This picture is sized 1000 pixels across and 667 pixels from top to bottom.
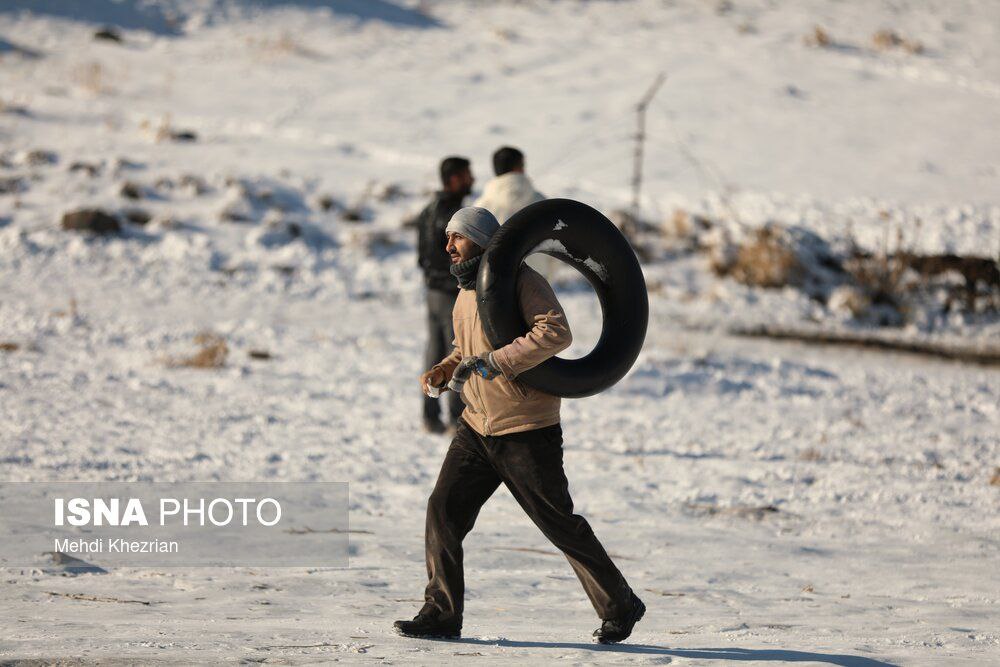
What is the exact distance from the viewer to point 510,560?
5.59 meters

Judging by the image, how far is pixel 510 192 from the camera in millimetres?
7215

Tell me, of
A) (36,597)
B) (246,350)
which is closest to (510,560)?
(36,597)

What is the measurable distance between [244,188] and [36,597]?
429 inches

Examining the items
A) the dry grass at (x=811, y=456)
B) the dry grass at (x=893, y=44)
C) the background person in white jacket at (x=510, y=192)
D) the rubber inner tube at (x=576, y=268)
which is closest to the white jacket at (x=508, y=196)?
the background person in white jacket at (x=510, y=192)

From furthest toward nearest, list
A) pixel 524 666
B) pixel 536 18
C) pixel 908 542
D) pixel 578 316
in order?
pixel 536 18 < pixel 578 316 < pixel 908 542 < pixel 524 666

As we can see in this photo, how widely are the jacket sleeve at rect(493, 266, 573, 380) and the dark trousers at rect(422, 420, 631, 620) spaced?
0.31 m

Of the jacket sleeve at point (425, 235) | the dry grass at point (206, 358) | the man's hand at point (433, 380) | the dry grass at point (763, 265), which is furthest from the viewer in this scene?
the dry grass at point (763, 265)

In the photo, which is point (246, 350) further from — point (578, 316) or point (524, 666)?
point (524, 666)

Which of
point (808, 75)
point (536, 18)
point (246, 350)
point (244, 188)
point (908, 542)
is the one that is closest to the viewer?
point (908, 542)

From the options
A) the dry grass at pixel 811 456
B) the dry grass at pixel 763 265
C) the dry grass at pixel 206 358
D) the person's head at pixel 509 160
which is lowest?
the dry grass at pixel 206 358

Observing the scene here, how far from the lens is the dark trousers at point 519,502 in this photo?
4.01 meters

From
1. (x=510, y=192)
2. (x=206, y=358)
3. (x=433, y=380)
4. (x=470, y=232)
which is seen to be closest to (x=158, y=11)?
(x=206, y=358)

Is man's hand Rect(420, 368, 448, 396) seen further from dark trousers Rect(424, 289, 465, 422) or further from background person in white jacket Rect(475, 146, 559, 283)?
dark trousers Rect(424, 289, 465, 422)

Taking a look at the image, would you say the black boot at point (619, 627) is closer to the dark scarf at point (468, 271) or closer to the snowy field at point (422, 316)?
the snowy field at point (422, 316)
